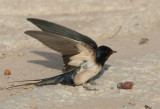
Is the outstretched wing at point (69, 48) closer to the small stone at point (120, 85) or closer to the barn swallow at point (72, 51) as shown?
the barn swallow at point (72, 51)

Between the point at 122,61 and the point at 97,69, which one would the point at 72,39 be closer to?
the point at 97,69

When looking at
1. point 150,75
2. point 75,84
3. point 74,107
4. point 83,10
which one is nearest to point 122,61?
point 150,75

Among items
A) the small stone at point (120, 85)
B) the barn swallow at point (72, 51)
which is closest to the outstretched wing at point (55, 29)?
the barn swallow at point (72, 51)

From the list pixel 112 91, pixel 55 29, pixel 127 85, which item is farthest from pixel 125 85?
pixel 55 29

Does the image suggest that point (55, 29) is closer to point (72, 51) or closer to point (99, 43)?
point (72, 51)

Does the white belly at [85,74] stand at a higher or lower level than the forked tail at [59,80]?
higher

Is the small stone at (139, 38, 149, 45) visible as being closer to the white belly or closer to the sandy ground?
the sandy ground
